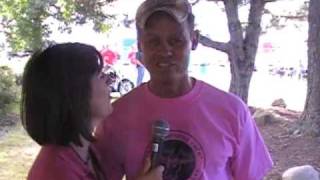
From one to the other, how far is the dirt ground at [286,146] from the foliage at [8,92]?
5.62 ft

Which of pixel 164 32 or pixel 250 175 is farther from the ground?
pixel 164 32

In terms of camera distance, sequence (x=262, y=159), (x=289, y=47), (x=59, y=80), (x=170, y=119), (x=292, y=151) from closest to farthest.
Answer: (x=59, y=80) → (x=170, y=119) → (x=262, y=159) → (x=292, y=151) → (x=289, y=47)

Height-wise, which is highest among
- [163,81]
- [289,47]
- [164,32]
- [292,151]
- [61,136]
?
[164,32]

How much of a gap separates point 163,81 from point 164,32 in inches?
5.1

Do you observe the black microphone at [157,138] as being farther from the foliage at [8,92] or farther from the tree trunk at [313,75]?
the foliage at [8,92]

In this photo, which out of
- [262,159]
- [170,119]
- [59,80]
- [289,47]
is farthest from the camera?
[289,47]

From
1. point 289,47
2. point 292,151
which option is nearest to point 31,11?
point 292,151

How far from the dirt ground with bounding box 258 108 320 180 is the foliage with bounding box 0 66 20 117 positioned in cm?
407

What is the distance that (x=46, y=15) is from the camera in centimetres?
584

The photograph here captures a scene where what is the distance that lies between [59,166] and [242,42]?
153 inches

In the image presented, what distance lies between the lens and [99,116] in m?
1.43

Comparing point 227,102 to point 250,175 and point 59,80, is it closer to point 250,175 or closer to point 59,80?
point 250,175

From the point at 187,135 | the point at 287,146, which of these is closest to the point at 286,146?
the point at 287,146

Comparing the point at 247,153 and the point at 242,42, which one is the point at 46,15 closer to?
the point at 242,42
